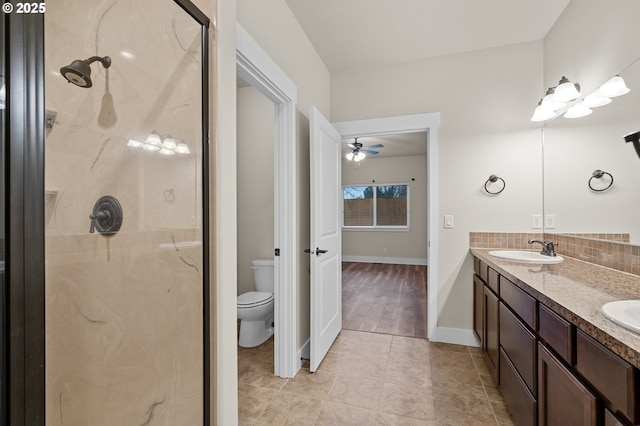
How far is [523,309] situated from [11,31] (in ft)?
6.54

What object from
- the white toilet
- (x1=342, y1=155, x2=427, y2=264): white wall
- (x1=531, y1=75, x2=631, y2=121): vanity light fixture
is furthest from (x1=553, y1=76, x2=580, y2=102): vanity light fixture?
(x1=342, y1=155, x2=427, y2=264): white wall

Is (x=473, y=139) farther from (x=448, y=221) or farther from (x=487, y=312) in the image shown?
(x=487, y=312)

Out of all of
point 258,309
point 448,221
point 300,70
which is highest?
point 300,70

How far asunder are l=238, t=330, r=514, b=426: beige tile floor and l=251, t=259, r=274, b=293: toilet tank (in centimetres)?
55

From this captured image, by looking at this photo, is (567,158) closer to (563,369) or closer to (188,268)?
(563,369)

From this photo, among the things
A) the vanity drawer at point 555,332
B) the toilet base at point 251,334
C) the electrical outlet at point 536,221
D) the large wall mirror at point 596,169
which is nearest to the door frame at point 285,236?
the toilet base at point 251,334

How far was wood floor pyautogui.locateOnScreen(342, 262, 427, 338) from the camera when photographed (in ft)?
10.1

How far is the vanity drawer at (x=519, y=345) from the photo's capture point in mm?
1285

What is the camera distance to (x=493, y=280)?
1938mm

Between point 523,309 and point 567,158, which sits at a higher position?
point 567,158

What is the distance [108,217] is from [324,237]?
1.75 m

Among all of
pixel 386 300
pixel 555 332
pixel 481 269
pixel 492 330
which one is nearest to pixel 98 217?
pixel 555 332

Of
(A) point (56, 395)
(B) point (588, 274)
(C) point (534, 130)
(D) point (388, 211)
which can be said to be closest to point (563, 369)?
(B) point (588, 274)

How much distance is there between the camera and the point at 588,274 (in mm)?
1529
